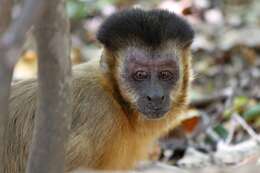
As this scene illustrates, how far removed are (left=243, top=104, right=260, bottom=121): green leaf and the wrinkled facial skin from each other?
7.38ft

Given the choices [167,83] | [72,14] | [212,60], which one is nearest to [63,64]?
[167,83]

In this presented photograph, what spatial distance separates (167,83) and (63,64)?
2515 mm

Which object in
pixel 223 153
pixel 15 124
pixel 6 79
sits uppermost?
pixel 6 79

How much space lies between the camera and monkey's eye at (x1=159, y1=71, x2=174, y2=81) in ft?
18.3

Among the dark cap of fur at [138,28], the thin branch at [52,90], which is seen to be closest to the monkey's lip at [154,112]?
the dark cap of fur at [138,28]

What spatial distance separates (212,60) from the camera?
9766 mm

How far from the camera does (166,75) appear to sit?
5.61 meters

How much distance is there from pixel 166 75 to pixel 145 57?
0.79 feet

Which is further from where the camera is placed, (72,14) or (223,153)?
(72,14)

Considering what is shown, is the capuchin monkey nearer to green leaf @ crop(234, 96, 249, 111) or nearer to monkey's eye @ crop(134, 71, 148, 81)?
monkey's eye @ crop(134, 71, 148, 81)

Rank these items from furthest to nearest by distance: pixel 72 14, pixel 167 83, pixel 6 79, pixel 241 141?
pixel 72 14 → pixel 241 141 → pixel 167 83 → pixel 6 79

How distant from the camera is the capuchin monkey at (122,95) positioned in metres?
5.14

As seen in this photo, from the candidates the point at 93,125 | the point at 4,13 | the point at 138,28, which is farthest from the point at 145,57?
the point at 4,13

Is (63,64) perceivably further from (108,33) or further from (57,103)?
(108,33)
